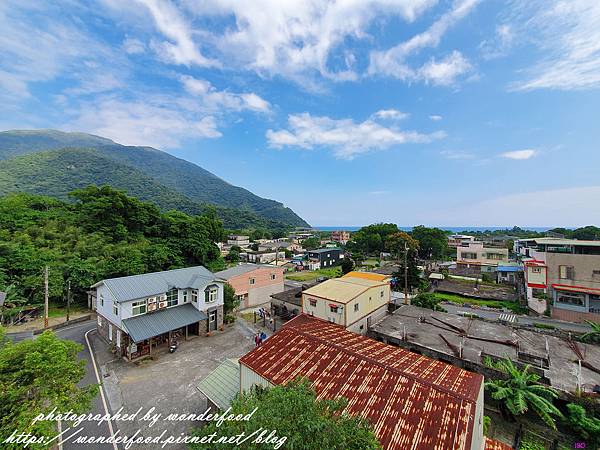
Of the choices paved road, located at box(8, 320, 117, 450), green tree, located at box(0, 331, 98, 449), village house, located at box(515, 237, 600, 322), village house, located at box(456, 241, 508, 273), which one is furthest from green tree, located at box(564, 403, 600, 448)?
village house, located at box(456, 241, 508, 273)

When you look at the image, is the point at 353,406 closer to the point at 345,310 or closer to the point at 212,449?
the point at 212,449

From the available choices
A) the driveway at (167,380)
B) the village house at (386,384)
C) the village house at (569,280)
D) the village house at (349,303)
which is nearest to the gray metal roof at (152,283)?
the driveway at (167,380)

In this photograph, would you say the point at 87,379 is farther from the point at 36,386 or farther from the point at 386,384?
the point at 386,384

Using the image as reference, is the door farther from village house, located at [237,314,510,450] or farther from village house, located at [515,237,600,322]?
village house, located at [515,237,600,322]

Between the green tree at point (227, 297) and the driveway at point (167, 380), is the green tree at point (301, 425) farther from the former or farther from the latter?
the green tree at point (227, 297)

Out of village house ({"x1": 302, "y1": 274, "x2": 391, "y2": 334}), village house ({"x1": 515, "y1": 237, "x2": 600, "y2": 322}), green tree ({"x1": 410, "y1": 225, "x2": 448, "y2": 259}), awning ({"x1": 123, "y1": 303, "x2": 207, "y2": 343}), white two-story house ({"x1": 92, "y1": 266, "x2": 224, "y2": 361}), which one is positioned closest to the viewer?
awning ({"x1": 123, "y1": 303, "x2": 207, "y2": 343})

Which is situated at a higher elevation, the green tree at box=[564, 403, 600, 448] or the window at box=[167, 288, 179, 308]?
the window at box=[167, 288, 179, 308]
